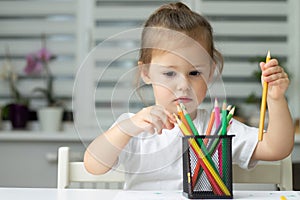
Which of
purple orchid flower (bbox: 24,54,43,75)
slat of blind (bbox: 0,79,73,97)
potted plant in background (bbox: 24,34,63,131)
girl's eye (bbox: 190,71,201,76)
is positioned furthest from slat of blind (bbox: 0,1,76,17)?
girl's eye (bbox: 190,71,201,76)

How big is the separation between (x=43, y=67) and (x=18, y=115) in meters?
0.28

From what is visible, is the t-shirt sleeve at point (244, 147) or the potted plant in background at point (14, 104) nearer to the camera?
the t-shirt sleeve at point (244, 147)

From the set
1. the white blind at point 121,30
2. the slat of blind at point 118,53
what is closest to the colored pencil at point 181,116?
the slat of blind at point 118,53

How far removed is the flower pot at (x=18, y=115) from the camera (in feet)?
8.98

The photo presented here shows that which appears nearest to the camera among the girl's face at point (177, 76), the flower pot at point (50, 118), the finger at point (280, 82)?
the girl's face at point (177, 76)

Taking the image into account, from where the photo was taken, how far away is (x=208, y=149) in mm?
889

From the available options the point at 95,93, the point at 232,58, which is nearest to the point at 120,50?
the point at 95,93

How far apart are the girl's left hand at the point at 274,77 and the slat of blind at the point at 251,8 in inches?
70.7

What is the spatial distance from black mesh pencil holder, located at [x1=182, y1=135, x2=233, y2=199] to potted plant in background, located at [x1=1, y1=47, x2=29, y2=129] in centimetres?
198

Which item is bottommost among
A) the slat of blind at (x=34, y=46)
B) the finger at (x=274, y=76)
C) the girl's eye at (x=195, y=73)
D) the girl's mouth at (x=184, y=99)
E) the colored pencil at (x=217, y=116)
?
the slat of blind at (x=34, y=46)

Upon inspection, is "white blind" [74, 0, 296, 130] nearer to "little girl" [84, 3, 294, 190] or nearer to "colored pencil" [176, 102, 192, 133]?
"little girl" [84, 3, 294, 190]

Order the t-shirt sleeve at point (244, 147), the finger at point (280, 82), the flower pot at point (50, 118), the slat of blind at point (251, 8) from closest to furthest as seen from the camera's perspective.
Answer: the finger at point (280, 82)
the t-shirt sleeve at point (244, 147)
the flower pot at point (50, 118)
the slat of blind at point (251, 8)

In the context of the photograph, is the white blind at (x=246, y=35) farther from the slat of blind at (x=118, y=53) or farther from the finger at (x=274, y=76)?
the slat of blind at (x=118, y=53)

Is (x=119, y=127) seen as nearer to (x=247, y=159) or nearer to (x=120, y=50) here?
(x=120, y=50)
